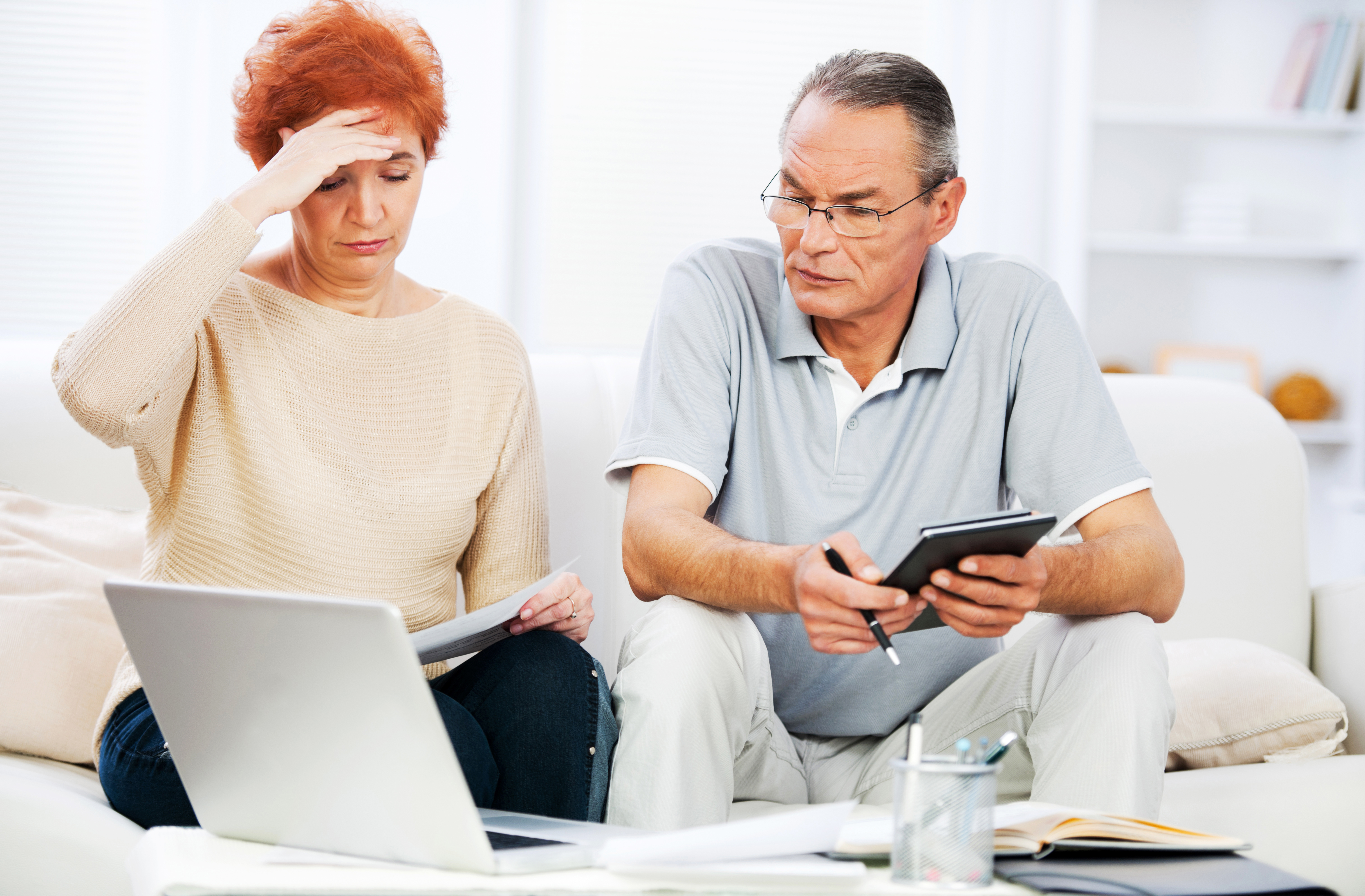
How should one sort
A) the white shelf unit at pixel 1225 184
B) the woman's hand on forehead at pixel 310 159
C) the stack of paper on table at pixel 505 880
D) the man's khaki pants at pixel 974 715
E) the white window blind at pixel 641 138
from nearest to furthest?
the stack of paper on table at pixel 505 880, the man's khaki pants at pixel 974 715, the woman's hand on forehead at pixel 310 159, the white window blind at pixel 641 138, the white shelf unit at pixel 1225 184

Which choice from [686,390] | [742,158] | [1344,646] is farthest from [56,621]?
[742,158]

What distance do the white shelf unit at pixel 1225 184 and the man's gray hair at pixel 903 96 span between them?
1948 mm

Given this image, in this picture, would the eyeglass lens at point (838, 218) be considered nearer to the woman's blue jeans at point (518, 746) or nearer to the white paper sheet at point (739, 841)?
the woman's blue jeans at point (518, 746)

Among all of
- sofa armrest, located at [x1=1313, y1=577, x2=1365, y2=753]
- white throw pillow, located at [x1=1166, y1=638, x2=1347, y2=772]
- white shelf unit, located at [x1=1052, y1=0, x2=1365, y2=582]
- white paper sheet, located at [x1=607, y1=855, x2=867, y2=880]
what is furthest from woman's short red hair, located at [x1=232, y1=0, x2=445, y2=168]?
white shelf unit, located at [x1=1052, y1=0, x2=1365, y2=582]

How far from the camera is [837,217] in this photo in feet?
4.66

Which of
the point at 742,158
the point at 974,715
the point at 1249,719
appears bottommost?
the point at 1249,719

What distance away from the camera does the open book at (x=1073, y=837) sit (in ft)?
2.49

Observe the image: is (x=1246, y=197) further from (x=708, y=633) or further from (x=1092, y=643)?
(x=708, y=633)

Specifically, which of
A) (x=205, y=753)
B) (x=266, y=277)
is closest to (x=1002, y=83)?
(x=266, y=277)

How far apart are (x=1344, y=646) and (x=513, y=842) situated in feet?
4.60

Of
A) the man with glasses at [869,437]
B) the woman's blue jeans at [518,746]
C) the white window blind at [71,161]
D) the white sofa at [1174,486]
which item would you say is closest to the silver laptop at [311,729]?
the woman's blue jeans at [518,746]

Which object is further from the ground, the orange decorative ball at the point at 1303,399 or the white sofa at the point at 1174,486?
the white sofa at the point at 1174,486

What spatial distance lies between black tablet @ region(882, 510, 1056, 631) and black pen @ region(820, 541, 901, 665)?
34 mm

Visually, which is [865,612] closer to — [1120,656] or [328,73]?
[1120,656]
